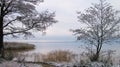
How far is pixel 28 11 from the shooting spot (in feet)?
66.3

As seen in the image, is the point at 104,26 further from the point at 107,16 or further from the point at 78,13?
the point at 78,13

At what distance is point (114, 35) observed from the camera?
63.6 feet

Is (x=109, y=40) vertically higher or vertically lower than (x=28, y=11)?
lower

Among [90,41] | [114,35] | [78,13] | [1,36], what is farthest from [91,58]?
[1,36]

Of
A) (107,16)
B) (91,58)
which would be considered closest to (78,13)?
(107,16)

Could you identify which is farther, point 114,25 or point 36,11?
point 36,11

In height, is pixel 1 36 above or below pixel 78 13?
below

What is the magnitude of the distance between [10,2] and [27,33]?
9.95 feet

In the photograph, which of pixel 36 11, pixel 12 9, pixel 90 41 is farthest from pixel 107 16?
pixel 12 9

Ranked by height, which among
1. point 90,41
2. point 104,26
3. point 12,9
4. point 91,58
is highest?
point 12,9

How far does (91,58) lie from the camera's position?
19219 millimetres

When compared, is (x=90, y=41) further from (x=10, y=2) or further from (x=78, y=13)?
(x=10, y=2)

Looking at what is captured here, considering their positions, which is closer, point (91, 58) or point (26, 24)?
point (91, 58)

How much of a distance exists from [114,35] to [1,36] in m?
8.98
